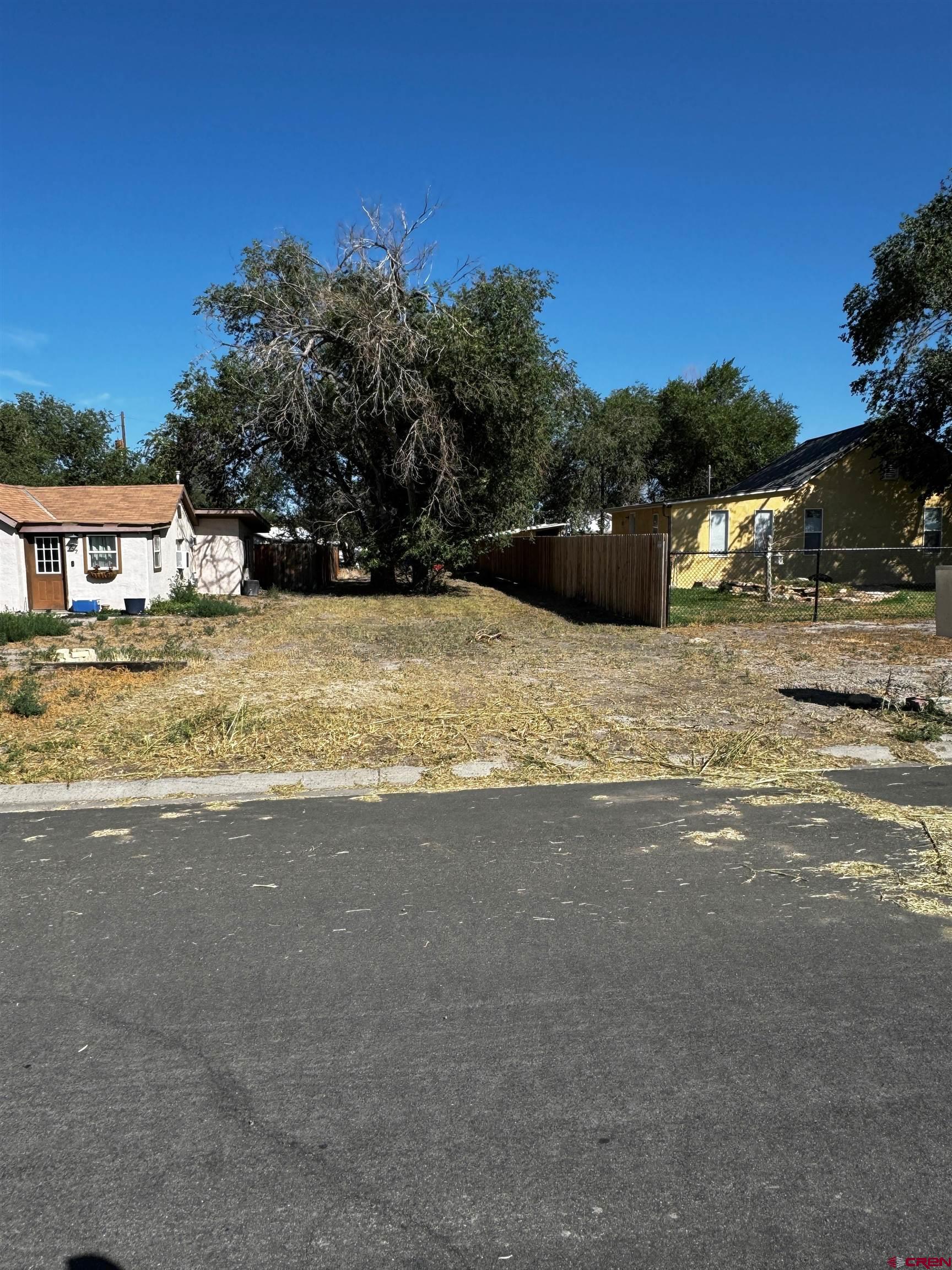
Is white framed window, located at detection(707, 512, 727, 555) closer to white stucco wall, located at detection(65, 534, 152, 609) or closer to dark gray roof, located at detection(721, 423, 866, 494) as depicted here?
dark gray roof, located at detection(721, 423, 866, 494)

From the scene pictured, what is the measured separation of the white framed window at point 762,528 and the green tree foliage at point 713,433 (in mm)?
18908

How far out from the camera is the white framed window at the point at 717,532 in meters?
30.0

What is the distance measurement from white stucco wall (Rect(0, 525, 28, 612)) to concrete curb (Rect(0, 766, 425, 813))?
19.1 metres

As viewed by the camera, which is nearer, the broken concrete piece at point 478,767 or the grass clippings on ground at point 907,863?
the grass clippings on ground at point 907,863

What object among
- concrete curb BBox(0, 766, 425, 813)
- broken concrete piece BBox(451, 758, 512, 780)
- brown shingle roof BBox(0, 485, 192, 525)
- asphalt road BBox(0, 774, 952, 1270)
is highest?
brown shingle roof BBox(0, 485, 192, 525)

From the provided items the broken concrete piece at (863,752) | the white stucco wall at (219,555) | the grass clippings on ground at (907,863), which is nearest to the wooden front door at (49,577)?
the white stucco wall at (219,555)

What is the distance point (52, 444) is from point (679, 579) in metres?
40.3

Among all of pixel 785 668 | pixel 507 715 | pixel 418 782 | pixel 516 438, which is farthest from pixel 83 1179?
pixel 516 438

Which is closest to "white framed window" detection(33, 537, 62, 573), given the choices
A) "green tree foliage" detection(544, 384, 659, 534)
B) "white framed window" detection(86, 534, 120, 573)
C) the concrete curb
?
"white framed window" detection(86, 534, 120, 573)

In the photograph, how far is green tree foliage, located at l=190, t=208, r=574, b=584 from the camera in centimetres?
2586

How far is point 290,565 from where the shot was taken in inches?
1377

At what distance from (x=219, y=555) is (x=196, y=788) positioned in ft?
84.7

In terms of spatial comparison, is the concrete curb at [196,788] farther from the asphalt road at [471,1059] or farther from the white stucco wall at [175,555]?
the white stucco wall at [175,555]

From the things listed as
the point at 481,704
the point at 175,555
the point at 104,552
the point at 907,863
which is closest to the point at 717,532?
the point at 175,555
